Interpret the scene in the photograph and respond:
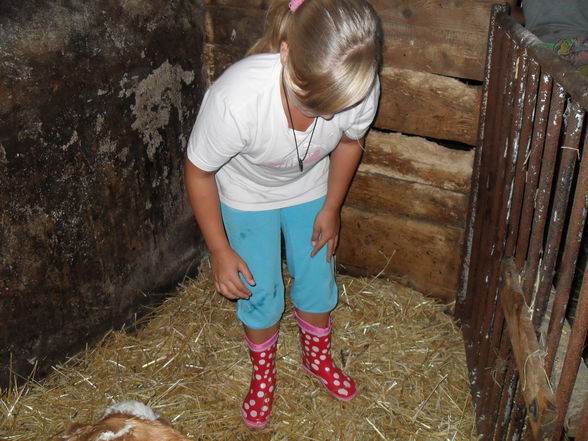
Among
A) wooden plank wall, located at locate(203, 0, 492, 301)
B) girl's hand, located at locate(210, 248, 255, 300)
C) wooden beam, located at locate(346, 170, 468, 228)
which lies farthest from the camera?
wooden beam, located at locate(346, 170, 468, 228)

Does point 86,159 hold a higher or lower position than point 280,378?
higher

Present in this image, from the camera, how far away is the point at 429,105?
2508 millimetres

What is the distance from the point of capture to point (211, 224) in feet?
6.49

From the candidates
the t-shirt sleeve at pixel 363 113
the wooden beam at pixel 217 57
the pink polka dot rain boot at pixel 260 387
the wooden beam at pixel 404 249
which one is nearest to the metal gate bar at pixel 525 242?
the wooden beam at pixel 404 249

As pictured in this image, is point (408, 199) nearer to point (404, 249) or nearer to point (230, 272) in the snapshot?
point (404, 249)

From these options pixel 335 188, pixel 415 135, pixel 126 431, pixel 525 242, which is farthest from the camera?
pixel 415 135

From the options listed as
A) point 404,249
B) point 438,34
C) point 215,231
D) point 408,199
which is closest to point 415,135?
point 408,199

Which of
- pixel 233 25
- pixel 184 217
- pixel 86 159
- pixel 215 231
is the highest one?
pixel 233 25

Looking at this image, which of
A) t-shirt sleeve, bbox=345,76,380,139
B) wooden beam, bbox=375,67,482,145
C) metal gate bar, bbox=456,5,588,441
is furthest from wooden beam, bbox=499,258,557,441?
wooden beam, bbox=375,67,482,145

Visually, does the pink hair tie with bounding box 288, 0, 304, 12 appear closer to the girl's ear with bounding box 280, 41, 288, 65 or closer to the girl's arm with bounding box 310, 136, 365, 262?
the girl's ear with bounding box 280, 41, 288, 65

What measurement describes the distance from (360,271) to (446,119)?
0.98 m

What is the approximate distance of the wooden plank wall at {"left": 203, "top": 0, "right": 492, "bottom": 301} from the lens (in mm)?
2348

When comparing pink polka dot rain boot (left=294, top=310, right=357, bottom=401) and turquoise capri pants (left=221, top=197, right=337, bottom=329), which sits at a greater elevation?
turquoise capri pants (left=221, top=197, right=337, bottom=329)

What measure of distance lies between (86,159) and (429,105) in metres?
1.41
